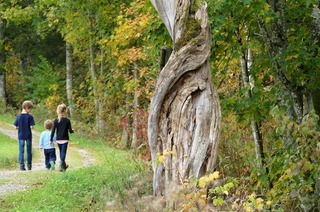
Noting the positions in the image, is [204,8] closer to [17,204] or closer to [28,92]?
[17,204]

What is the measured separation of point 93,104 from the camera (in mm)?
39469

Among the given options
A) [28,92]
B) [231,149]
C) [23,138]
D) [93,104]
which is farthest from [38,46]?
[231,149]

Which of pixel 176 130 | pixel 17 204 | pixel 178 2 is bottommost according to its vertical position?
pixel 17 204

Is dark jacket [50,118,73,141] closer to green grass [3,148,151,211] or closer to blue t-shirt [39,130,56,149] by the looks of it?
blue t-shirt [39,130,56,149]

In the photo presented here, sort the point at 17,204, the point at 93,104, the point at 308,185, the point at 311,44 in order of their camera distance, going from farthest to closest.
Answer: the point at 93,104
the point at 311,44
the point at 17,204
the point at 308,185

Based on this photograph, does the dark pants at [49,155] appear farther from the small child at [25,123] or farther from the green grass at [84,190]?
the green grass at [84,190]

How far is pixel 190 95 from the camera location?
1112 centimetres

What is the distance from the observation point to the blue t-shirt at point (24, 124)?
18.9 meters

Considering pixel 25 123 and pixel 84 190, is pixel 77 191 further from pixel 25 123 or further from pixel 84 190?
pixel 25 123

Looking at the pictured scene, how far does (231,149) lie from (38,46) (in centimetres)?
3466

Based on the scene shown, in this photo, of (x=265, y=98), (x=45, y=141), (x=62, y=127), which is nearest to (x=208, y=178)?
(x=265, y=98)

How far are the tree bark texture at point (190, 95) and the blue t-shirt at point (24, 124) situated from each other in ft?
27.4

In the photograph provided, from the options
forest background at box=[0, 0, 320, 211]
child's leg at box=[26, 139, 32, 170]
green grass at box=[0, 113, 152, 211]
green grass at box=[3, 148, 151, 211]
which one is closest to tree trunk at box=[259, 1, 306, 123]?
forest background at box=[0, 0, 320, 211]

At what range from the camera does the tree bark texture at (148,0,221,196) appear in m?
10.9
